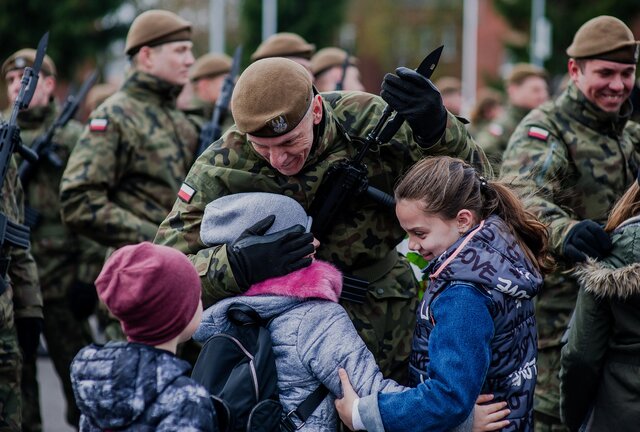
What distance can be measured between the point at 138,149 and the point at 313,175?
8.47 feet

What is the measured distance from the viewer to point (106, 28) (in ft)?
81.1

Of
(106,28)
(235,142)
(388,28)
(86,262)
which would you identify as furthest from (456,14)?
(235,142)

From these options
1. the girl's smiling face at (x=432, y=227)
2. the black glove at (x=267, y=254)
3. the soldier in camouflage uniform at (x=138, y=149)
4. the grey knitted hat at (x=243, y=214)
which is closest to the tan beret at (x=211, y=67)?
the soldier in camouflage uniform at (x=138, y=149)

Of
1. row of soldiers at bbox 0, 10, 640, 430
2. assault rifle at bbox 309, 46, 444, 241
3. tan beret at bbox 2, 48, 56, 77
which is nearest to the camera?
row of soldiers at bbox 0, 10, 640, 430

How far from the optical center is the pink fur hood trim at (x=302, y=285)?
126 inches

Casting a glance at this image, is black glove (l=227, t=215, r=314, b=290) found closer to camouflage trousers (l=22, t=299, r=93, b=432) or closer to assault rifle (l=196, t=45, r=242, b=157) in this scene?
assault rifle (l=196, t=45, r=242, b=157)

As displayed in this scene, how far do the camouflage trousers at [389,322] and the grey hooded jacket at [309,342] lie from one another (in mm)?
650

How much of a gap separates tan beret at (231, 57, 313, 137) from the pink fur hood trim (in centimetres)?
50

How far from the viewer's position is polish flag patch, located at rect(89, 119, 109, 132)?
5.93 m

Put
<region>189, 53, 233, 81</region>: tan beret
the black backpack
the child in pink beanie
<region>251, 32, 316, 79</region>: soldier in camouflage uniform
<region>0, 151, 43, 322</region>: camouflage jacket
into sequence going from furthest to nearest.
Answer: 1. <region>189, 53, 233, 81</region>: tan beret
2. <region>251, 32, 316, 79</region>: soldier in camouflage uniform
3. <region>0, 151, 43, 322</region>: camouflage jacket
4. the black backpack
5. the child in pink beanie

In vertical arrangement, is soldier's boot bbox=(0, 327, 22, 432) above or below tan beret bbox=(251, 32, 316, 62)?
below

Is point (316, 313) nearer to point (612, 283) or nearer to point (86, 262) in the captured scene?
point (612, 283)

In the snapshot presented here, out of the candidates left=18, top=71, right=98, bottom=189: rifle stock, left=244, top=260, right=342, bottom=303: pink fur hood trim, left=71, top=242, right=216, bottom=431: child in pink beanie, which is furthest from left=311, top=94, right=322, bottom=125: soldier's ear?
left=18, top=71, right=98, bottom=189: rifle stock

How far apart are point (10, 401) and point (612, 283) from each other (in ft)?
9.43
